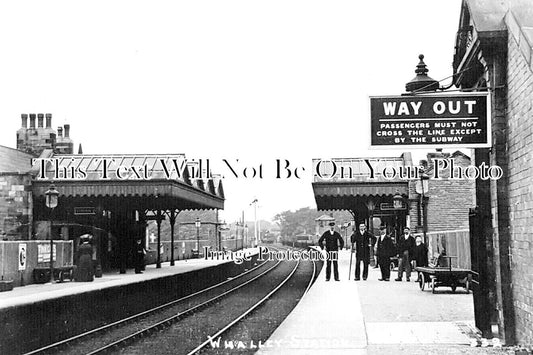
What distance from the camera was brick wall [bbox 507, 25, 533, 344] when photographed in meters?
6.71

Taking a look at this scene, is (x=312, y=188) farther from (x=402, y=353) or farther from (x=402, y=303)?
(x=402, y=353)

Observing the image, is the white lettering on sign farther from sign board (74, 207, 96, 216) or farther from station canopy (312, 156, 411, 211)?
sign board (74, 207, 96, 216)

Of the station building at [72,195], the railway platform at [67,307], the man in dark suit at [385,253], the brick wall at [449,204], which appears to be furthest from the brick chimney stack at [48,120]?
the man in dark suit at [385,253]

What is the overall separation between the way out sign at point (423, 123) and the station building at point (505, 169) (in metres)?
0.32

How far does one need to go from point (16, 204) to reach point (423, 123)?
1656 centimetres

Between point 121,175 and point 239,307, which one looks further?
point 121,175

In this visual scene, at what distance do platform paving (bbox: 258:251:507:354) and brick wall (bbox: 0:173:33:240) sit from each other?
419 inches

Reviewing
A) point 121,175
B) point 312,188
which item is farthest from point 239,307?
point 121,175

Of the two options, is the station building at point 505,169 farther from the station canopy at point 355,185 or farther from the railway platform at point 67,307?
the station canopy at point 355,185

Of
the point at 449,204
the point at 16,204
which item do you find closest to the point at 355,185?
the point at 449,204

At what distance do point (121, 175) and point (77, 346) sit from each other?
10162 millimetres

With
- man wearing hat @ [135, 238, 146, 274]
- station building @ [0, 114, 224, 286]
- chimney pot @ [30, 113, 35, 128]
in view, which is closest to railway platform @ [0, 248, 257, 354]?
station building @ [0, 114, 224, 286]

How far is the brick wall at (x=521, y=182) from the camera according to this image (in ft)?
22.0

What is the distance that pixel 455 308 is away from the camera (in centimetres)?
1149
